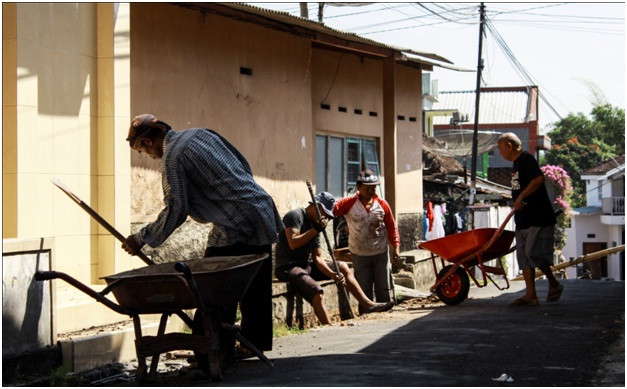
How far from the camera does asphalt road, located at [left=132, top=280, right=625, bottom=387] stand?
6.92m

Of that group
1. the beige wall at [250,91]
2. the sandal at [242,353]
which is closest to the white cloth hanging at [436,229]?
the beige wall at [250,91]

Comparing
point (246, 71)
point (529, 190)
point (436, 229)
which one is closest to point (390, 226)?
point (529, 190)

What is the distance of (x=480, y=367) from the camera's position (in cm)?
741

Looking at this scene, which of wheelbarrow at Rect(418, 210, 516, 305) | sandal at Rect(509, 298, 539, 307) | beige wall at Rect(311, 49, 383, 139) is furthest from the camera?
beige wall at Rect(311, 49, 383, 139)

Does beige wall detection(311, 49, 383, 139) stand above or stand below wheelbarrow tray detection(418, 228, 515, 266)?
above

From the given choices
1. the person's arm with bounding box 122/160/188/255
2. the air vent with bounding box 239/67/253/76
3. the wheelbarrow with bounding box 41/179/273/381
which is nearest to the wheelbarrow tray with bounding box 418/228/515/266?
the air vent with bounding box 239/67/253/76

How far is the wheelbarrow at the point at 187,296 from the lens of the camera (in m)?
6.55

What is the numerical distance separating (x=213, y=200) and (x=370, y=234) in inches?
218

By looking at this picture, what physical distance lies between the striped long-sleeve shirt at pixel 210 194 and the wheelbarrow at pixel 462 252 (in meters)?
5.09

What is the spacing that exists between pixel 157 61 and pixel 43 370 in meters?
5.33

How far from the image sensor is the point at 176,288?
21.6 ft

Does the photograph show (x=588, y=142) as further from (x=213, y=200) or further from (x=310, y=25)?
(x=213, y=200)

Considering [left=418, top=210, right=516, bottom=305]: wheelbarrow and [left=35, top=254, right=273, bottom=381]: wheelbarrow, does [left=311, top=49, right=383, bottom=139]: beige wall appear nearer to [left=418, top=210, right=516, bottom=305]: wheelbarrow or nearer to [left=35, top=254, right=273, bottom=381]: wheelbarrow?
[left=418, top=210, right=516, bottom=305]: wheelbarrow

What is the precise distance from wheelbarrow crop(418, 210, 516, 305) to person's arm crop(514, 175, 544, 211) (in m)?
0.77
